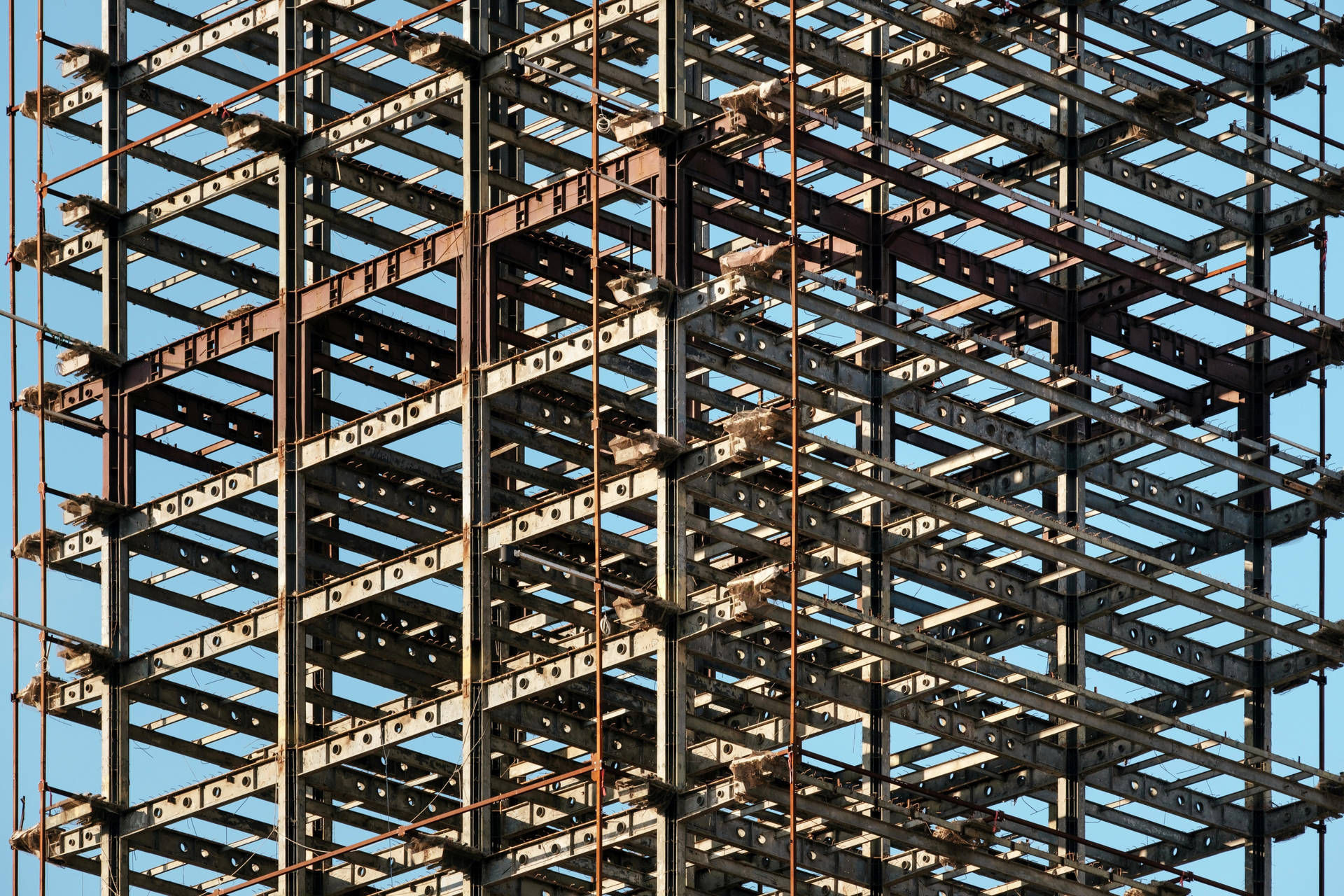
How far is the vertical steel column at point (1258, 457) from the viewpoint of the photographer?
323 feet

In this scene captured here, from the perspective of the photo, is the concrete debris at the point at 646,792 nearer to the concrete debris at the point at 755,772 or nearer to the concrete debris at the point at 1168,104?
the concrete debris at the point at 755,772

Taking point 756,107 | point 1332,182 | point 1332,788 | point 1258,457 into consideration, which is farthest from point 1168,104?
point 1332,788

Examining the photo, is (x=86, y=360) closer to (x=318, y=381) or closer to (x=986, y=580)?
(x=318, y=381)

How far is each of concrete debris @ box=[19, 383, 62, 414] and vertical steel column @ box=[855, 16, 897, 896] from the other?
20.5 m

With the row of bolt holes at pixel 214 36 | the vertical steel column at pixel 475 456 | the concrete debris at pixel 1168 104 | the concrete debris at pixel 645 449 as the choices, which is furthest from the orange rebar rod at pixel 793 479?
the row of bolt holes at pixel 214 36

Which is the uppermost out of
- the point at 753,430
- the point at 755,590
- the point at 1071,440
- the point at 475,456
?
the point at 1071,440

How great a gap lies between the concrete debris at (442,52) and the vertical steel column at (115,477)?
1076cm

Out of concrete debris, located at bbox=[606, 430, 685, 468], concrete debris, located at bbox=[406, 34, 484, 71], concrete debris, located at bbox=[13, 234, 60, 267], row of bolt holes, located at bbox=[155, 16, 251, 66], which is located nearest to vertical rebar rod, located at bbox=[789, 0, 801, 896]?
concrete debris, located at bbox=[606, 430, 685, 468]

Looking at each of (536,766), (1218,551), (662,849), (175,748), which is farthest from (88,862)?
(1218,551)

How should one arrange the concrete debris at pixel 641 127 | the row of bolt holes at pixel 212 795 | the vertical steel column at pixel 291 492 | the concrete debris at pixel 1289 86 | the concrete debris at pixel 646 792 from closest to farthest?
the concrete debris at pixel 646 792 < the concrete debris at pixel 641 127 < the vertical steel column at pixel 291 492 < the row of bolt holes at pixel 212 795 < the concrete debris at pixel 1289 86

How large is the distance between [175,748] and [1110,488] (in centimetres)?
2238

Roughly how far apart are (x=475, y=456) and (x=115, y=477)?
12094 millimetres

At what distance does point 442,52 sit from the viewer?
9444 cm

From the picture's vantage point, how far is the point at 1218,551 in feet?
331
